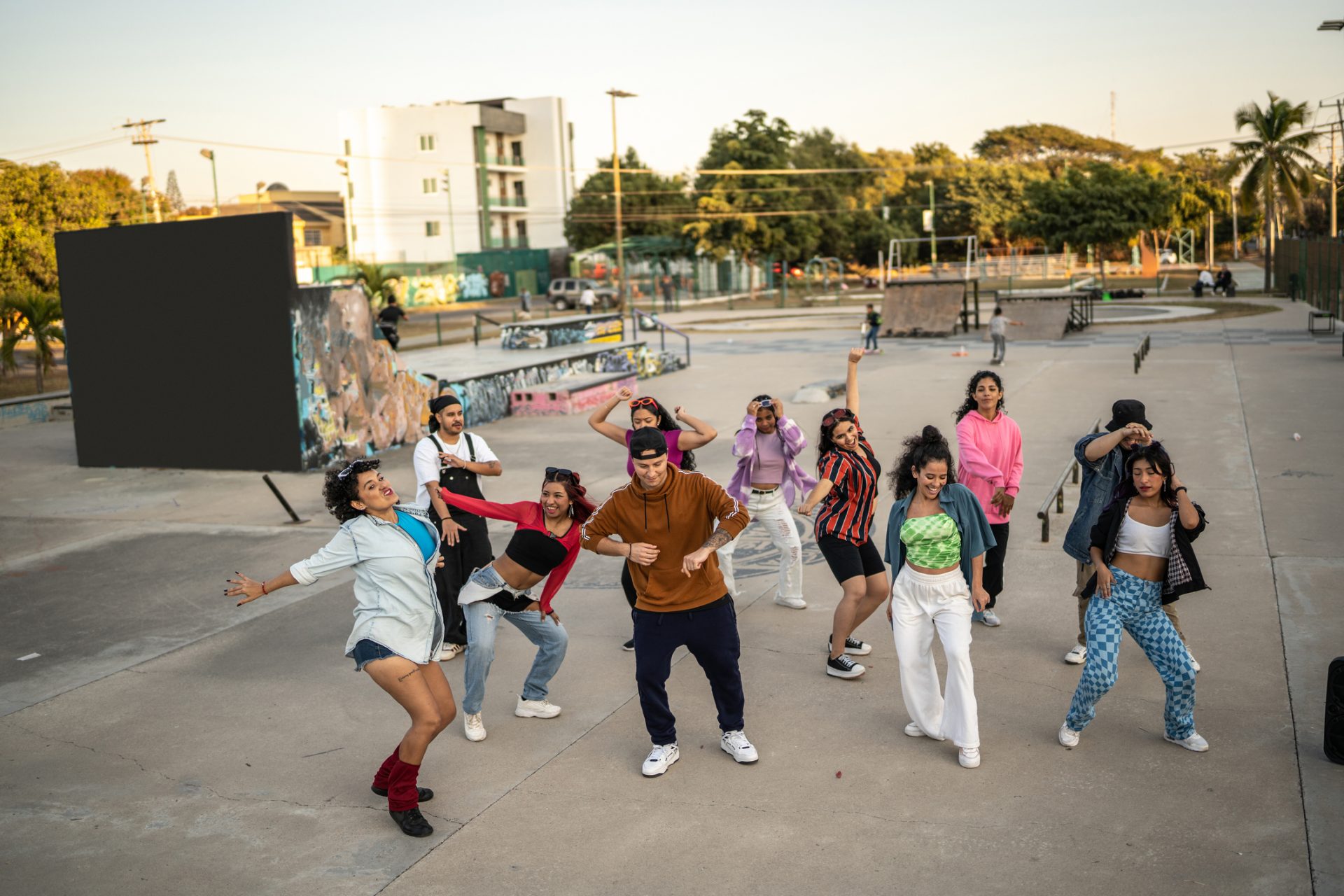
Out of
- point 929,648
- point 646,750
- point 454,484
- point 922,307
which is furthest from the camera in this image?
A: point 922,307

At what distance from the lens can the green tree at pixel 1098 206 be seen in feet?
169

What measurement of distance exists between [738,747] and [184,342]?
12.5 m

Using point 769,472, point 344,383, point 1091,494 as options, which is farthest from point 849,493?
point 344,383

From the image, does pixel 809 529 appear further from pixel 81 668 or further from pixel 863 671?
pixel 81 668

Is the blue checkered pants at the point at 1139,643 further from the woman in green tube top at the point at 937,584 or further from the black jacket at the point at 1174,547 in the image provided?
the woman in green tube top at the point at 937,584

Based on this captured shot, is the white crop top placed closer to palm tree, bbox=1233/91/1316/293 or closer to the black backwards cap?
the black backwards cap

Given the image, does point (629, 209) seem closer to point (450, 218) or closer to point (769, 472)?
point (450, 218)

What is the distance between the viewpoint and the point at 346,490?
4.95 meters

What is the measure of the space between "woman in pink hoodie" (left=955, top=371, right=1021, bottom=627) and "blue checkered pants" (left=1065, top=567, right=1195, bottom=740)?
1472 mm

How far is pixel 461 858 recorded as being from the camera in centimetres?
482

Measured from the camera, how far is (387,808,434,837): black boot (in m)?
5.01

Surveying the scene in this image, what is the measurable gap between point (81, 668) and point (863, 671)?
5381 millimetres

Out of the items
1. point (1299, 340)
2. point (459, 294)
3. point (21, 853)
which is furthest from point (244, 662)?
point (459, 294)

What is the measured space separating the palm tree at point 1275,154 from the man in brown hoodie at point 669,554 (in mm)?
48471
